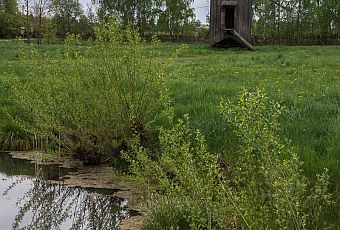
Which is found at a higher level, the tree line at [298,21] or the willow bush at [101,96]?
the tree line at [298,21]

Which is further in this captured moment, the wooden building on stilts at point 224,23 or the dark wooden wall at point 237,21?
the dark wooden wall at point 237,21

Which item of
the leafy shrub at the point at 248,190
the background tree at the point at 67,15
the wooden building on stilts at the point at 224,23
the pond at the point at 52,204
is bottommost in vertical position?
the pond at the point at 52,204

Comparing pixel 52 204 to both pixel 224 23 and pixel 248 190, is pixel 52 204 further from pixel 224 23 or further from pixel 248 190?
pixel 224 23

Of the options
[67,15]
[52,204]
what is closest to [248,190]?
[52,204]

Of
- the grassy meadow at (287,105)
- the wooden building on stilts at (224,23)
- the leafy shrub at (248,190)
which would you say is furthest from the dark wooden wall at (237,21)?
the leafy shrub at (248,190)

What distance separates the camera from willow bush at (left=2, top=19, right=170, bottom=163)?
7.93 metres

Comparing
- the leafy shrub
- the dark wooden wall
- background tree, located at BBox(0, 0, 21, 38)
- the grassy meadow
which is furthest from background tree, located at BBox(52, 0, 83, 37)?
the leafy shrub

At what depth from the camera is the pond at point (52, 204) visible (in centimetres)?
650

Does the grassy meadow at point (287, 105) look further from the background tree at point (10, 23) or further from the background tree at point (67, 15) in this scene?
the background tree at point (67, 15)

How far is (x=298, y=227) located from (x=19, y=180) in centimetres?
532

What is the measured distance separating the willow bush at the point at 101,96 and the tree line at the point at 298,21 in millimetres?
38877

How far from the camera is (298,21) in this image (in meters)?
50.4

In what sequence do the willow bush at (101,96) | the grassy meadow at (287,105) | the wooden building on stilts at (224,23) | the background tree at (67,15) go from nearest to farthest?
the grassy meadow at (287,105), the willow bush at (101,96), the wooden building on stilts at (224,23), the background tree at (67,15)

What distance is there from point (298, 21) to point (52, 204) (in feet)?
153
